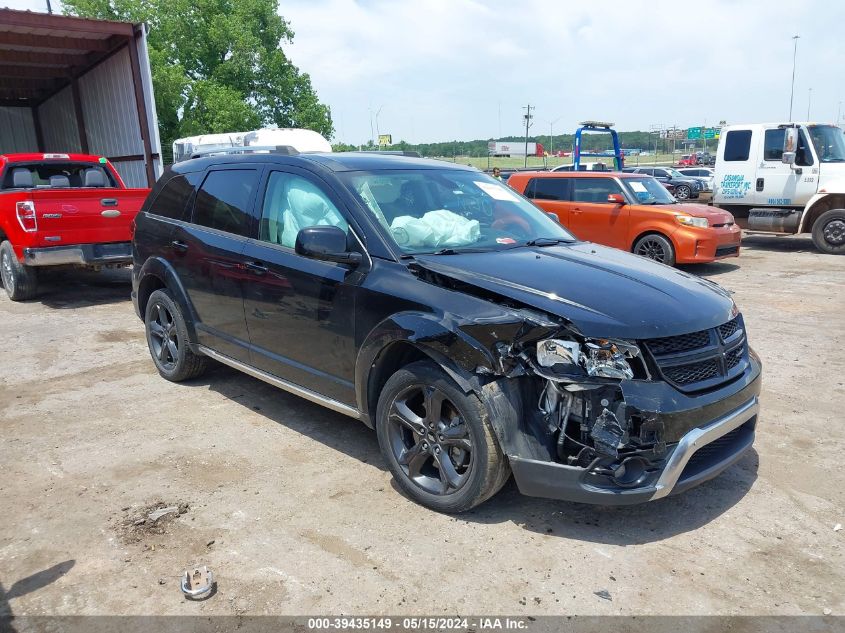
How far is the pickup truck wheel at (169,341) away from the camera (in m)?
5.20

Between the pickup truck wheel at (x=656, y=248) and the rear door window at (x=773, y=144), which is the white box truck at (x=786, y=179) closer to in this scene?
the rear door window at (x=773, y=144)

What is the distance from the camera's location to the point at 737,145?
13.2 metres

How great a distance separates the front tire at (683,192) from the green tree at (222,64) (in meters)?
18.4

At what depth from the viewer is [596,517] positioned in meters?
3.40

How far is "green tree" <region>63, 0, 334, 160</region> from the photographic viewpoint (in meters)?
28.8

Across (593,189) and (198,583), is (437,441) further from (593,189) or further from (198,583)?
(593,189)

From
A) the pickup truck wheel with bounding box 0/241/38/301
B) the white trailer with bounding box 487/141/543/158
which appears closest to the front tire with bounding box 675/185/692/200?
the pickup truck wheel with bounding box 0/241/38/301

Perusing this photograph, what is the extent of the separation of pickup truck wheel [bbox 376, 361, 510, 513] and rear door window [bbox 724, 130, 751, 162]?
12195 millimetres

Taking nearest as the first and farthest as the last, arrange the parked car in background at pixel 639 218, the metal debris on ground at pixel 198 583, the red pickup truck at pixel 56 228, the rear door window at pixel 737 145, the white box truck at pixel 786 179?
the metal debris on ground at pixel 198 583 → the red pickup truck at pixel 56 228 → the parked car in background at pixel 639 218 → the white box truck at pixel 786 179 → the rear door window at pixel 737 145

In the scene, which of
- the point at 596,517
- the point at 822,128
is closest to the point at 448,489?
the point at 596,517

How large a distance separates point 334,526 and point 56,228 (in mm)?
6970

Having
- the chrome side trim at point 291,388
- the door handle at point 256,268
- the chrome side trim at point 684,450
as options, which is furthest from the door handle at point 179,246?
the chrome side trim at point 684,450

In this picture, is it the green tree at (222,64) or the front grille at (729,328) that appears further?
the green tree at (222,64)

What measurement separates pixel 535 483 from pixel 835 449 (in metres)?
2.41
